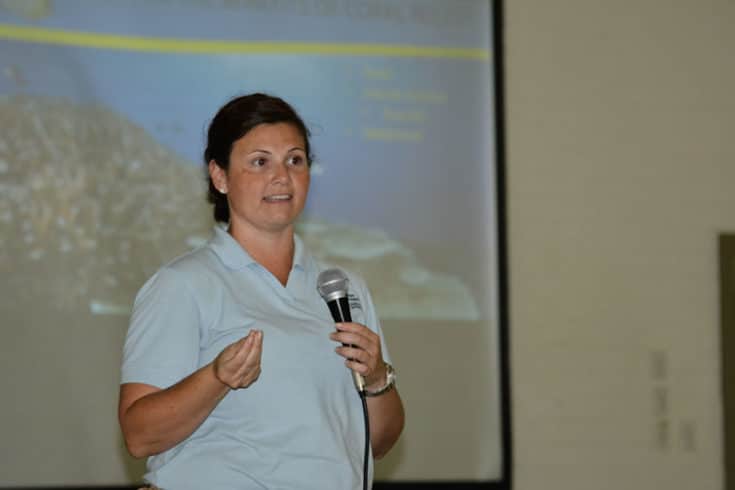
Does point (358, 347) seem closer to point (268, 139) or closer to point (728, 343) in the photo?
point (268, 139)

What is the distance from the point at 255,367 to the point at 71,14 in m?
2.59

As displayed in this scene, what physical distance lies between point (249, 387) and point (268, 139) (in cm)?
48

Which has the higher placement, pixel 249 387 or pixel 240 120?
pixel 240 120

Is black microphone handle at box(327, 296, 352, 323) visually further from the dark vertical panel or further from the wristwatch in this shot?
the dark vertical panel

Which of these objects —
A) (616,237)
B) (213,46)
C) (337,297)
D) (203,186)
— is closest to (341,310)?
(337,297)

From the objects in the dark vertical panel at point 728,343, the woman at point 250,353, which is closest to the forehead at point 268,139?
the woman at point 250,353

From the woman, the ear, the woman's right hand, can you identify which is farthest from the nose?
the woman's right hand

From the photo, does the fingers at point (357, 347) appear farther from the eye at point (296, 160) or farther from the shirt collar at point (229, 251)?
the eye at point (296, 160)

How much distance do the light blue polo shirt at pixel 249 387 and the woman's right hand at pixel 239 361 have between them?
130mm

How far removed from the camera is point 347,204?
3.75 metres

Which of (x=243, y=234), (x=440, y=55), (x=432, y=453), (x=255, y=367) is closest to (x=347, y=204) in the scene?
(x=440, y=55)

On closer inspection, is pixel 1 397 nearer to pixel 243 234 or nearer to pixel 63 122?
pixel 63 122

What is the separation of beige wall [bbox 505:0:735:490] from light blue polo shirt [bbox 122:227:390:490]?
7.92 feet

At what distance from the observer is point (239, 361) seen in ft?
4.64
